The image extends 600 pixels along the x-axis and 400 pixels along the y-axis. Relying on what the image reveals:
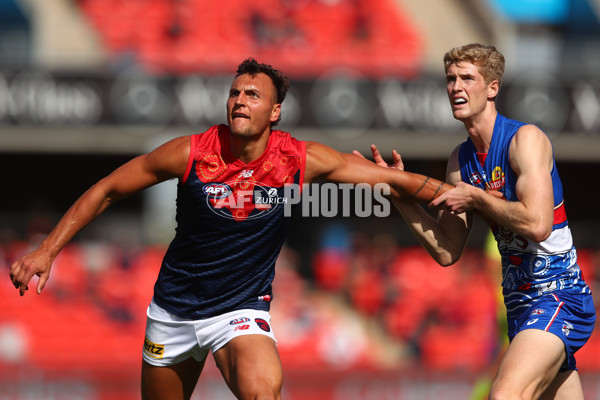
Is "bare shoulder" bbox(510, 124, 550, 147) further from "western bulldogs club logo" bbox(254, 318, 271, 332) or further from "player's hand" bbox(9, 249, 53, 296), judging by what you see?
"player's hand" bbox(9, 249, 53, 296)

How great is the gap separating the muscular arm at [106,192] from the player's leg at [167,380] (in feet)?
2.77

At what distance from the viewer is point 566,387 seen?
471cm

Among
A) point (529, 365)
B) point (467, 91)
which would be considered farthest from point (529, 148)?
point (529, 365)

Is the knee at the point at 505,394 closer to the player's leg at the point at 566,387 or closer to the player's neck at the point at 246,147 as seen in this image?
the player's leg at the point at 566,387

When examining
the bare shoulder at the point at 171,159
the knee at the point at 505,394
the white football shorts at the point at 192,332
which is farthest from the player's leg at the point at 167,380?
the knee at the point at 505,394

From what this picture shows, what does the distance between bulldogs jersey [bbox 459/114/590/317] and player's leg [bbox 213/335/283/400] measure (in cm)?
139

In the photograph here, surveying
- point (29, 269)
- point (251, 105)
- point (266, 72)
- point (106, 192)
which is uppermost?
point (266, 72)

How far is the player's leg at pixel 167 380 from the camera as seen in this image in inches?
197

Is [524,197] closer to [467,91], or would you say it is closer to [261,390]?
[467,91]

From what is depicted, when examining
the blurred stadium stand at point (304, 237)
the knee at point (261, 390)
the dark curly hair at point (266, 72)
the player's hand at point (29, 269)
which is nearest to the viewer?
the knee at point (261, 390)

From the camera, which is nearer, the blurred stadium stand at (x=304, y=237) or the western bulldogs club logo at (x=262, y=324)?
the western bulldogs club logo at (x=262, y=324)

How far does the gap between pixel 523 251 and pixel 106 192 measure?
238 centimetres

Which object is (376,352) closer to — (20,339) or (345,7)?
(20,339)

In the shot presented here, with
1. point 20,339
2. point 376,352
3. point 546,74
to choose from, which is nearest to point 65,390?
point 20,339
